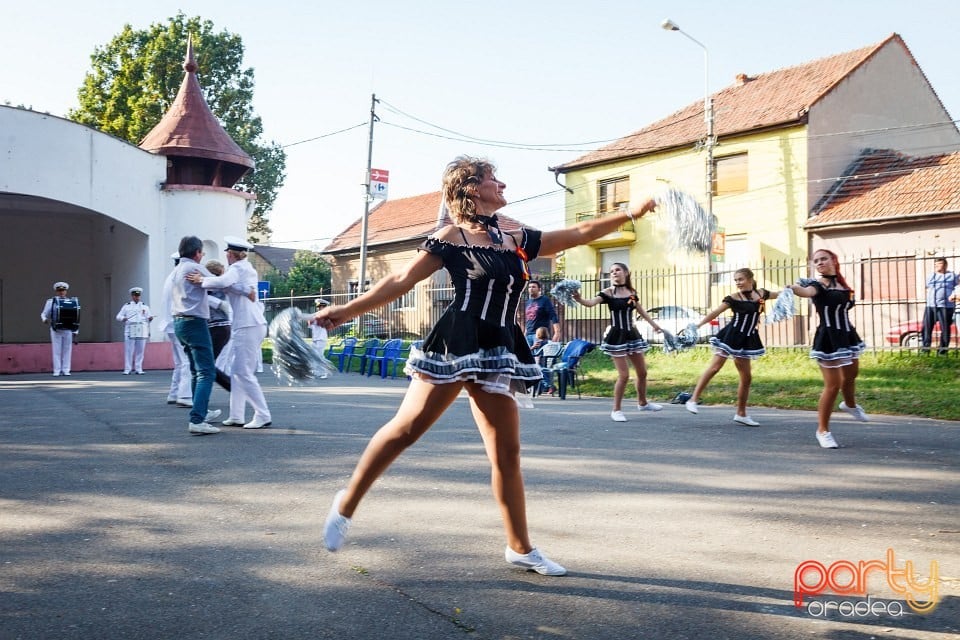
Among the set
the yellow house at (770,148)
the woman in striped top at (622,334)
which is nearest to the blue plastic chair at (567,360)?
the woman in striped top at (622,334)

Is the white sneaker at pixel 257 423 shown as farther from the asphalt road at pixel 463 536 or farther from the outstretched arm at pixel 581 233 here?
the outstretched arm at pixel 581 233

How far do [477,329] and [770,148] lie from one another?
28.2 m

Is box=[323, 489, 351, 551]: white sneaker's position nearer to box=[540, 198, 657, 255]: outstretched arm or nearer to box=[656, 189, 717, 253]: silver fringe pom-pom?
box=[540, 198, 657, 255]: outstretched arm

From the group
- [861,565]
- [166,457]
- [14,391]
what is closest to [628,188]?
[14,391]

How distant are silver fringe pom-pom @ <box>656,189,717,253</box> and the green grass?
8.40 m

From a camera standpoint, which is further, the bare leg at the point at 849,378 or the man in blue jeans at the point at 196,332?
the man in blue jeans at the point at 196,332

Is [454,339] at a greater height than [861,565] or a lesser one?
greater

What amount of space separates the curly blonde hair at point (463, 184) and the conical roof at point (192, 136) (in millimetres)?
25234

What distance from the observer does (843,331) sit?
852cm

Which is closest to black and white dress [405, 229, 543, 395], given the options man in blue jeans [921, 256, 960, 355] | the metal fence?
man in blue jeans [921, 256, 960, 355]

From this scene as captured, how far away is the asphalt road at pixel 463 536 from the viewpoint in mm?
3533

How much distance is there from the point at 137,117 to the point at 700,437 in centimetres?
4170

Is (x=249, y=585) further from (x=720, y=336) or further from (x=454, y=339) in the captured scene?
(x=720, y=336)

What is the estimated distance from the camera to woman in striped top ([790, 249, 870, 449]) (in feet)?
27.6
